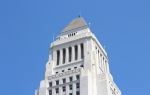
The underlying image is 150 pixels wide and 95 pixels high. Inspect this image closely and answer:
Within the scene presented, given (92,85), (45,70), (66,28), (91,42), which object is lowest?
(92,85)

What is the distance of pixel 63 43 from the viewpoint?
10644cm

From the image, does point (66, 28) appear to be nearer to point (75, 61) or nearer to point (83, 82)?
point (75, 61)

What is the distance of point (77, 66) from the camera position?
9994 centimetres

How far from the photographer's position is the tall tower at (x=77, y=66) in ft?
308

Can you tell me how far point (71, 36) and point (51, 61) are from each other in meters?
9.14

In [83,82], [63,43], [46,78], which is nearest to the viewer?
[83,82]

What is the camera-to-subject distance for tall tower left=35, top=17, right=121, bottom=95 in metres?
93.8

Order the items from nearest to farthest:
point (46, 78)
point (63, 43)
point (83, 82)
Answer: point (83, 82)
point (46, 78)
point (63, 43)

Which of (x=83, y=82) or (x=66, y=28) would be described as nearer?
(x=83, y=82)

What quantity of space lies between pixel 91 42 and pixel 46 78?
14.9 meters

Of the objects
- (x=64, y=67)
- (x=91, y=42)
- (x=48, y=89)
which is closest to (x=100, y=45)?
(x=91, y=42)

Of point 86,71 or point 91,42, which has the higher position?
point 91,42

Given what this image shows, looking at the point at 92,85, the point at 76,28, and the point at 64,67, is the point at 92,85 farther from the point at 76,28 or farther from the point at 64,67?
the point at 76,28

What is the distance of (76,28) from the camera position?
4304 inches
